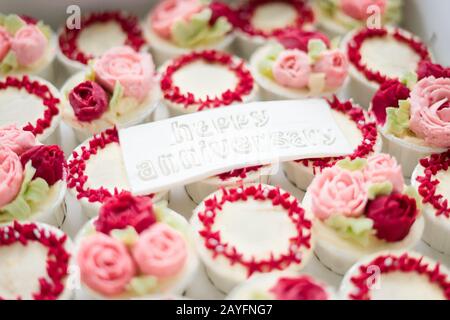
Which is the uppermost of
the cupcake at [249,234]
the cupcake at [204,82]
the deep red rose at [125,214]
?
the deep red rose at [125,214]

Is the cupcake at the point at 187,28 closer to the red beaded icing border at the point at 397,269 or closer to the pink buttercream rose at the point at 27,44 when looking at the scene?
the pink buttercream rose at the point at 27,44

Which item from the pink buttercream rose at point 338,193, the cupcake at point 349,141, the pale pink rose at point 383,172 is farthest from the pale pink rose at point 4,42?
the pale pink rose at point 383,172

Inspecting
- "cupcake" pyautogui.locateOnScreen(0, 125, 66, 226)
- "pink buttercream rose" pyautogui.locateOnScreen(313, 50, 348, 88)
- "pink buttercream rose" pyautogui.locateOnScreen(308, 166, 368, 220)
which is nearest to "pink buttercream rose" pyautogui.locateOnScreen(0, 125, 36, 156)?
"cupcake" pyautogui.locateOnScreen(0, 125, 66, 226)

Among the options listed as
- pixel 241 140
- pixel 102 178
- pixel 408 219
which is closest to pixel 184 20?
pixel 241 140

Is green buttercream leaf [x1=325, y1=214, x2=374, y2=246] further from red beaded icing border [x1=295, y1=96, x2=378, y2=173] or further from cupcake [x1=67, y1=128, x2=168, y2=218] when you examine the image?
cupcake [x1=67, y1=128, x2=168, y2=218]

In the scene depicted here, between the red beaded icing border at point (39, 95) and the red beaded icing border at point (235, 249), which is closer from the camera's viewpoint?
the red beaded icing border at point (235, 249)
